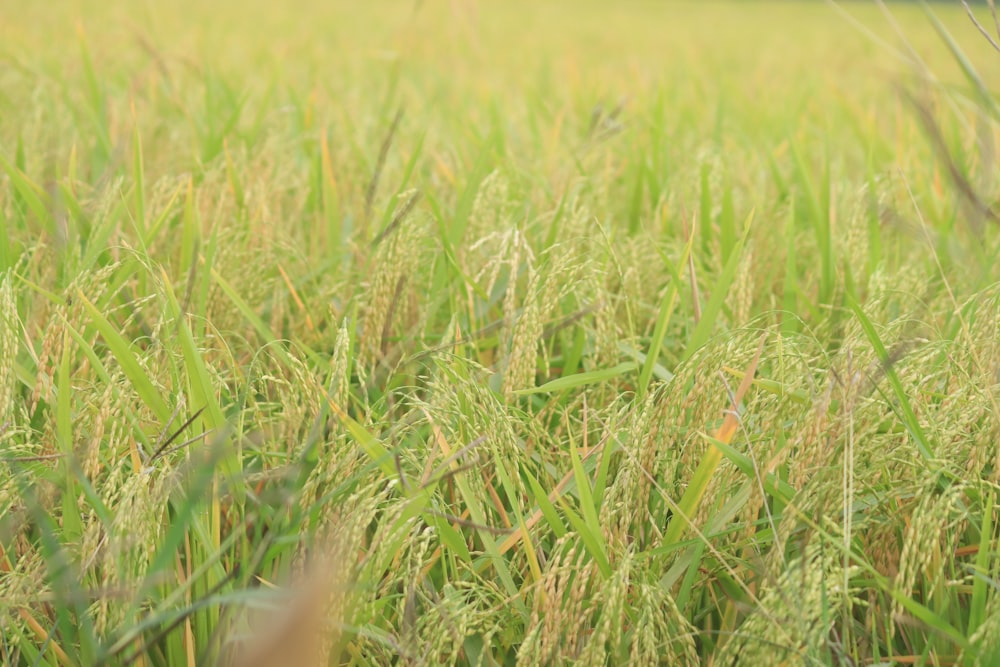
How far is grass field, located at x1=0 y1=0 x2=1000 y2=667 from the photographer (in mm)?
745

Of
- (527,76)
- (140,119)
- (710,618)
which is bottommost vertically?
(710,618)

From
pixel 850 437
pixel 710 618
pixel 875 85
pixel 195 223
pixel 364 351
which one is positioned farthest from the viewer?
pixel 875 85

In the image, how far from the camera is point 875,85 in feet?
13.4

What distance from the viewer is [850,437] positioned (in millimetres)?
746

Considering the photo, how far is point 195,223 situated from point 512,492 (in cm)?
84

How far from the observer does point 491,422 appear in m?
0.88

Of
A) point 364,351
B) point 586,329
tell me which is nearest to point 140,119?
point 364,351

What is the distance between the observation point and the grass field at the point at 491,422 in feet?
2.44

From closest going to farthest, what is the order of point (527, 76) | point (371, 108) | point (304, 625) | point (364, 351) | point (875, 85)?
point (304, 625)
point (364, 351)
point (371, 108)
point (527, 76)
point (875, 85)

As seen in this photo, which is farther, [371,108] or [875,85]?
[875,85]

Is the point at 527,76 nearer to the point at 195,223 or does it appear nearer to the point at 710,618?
the point at 195,223

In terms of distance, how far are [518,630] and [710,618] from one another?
21cm

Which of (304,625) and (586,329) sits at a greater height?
(304,625)

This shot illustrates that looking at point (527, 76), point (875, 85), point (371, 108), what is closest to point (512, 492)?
point (371, 108)
